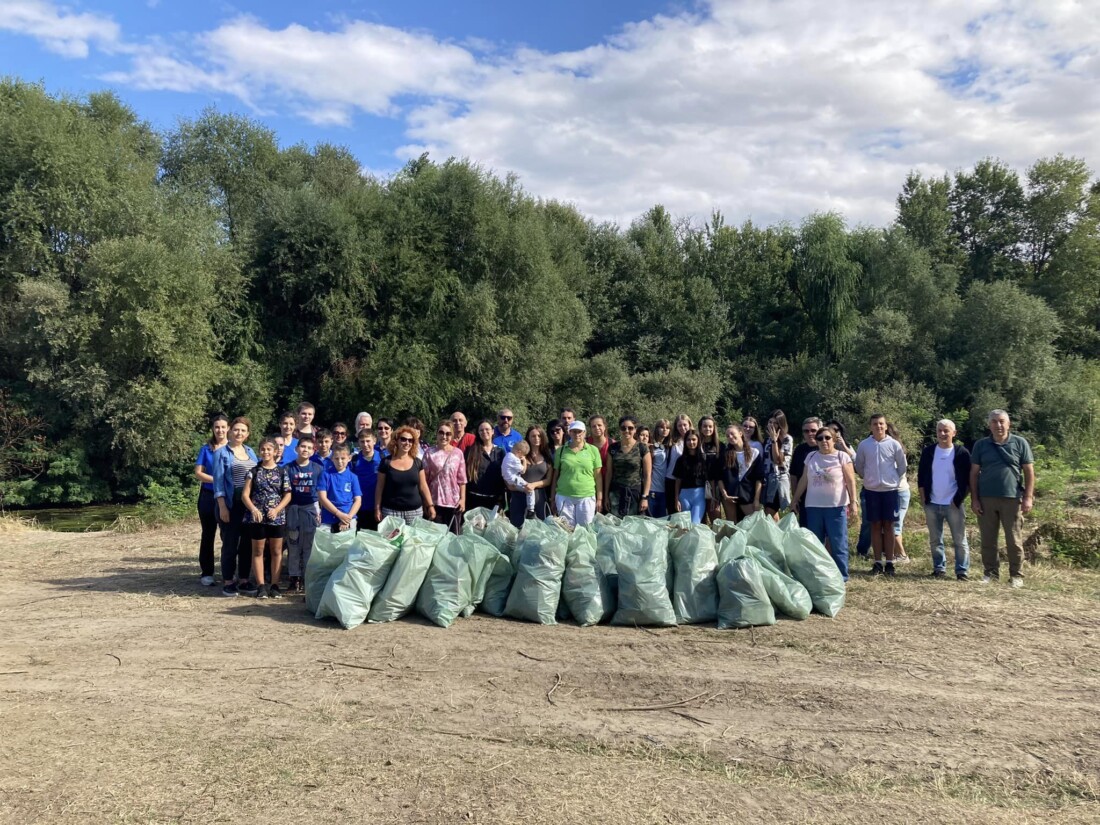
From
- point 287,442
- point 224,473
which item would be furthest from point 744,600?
point 224,473

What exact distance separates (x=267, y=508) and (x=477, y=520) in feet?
5.51

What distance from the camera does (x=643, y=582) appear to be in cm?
550

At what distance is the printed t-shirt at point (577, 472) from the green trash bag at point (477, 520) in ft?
2.53

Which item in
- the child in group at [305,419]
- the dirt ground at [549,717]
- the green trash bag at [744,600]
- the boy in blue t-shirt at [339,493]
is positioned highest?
the child in group at [305,419]

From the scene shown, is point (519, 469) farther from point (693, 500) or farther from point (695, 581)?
point (695, 581)

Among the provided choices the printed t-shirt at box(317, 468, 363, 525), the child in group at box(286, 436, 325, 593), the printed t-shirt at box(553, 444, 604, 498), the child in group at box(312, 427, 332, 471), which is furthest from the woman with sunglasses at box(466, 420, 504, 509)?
the child in group at box(286, 436, 325, 593)

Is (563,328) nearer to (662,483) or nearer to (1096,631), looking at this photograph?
(662,483)

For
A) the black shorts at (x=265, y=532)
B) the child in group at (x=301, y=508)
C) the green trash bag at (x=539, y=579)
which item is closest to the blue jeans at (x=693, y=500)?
the green trash bag at (x=539, y=579)

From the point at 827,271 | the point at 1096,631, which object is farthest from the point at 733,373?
the point at 1096,631

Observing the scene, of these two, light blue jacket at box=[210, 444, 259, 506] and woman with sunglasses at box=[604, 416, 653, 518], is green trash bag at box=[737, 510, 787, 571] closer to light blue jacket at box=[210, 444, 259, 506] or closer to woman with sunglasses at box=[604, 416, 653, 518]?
woman with sunglasses at box=[604, 416, 653, 518]

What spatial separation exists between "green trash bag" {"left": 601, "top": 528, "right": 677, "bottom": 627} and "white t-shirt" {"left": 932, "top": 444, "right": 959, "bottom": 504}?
2.97 m

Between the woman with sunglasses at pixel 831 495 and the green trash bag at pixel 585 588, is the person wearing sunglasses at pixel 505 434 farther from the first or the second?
the woman with sunglasses at pixel 831 495

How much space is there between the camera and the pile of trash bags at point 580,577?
18.1ft

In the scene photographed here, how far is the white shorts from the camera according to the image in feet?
22.3
